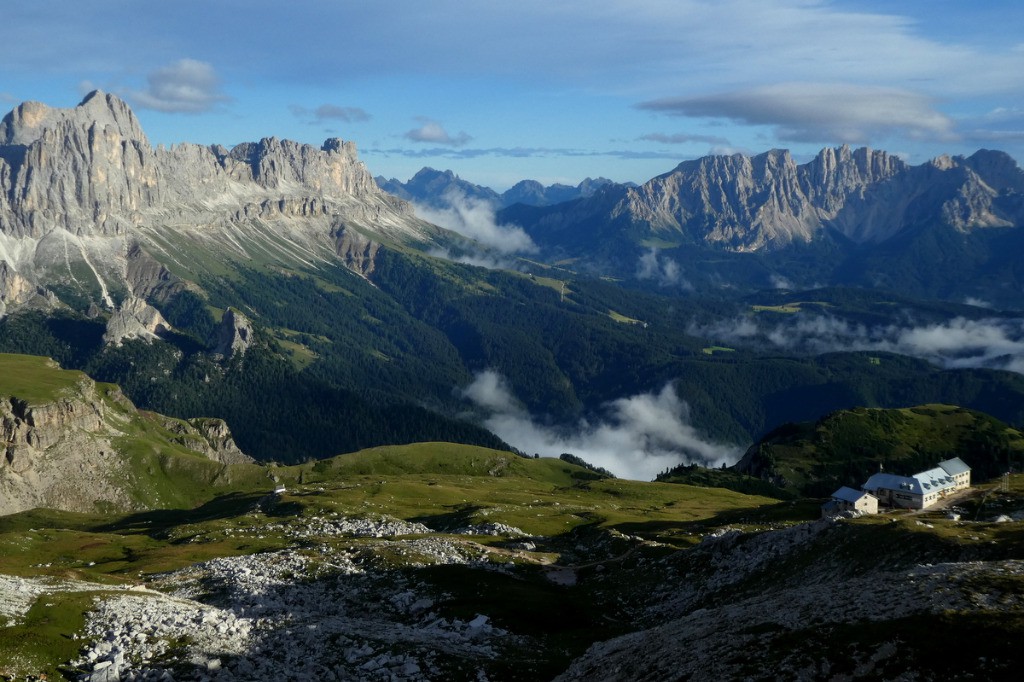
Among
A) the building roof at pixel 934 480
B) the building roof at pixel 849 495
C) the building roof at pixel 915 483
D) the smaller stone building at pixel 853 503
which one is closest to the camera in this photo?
the smaller stone building at pixel 853 503

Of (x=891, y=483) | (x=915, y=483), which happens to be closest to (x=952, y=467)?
(x=891, y=483)

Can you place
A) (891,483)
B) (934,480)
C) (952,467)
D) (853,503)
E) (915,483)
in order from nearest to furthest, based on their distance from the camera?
1. (853,503)
2. (915,483)
3. (891,483)
4. (934,480)
5. (952,467)

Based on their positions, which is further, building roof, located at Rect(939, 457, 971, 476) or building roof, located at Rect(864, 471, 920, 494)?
building roof, located at Rect(939, 457, 971, 476)

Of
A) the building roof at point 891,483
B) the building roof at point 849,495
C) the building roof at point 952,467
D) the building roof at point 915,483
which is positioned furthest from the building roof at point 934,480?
the building roof at point 849,495

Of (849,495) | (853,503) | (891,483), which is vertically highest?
(849,495)

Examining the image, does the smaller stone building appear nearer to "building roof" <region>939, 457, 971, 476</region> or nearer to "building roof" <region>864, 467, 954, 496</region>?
"building roof" <region>864, 467, 954, 496</region>

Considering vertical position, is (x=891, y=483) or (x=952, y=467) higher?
(x=891, y=483)

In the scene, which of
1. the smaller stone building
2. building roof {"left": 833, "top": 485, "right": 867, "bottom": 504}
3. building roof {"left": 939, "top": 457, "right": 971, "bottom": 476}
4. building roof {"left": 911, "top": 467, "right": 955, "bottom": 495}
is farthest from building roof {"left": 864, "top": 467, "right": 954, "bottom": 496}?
building roof {"left": 833, "top": 485, "right": 867, "bottom": 504}

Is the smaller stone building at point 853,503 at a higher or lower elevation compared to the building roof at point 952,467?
higher

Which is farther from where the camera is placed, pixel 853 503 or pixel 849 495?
pixel 849 495

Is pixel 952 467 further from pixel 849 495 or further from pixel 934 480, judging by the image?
pixel 849 495

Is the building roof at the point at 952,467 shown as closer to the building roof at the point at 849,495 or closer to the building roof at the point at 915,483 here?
the building roof at the point at 915,483

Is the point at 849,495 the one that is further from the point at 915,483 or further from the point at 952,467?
the point at 952,467

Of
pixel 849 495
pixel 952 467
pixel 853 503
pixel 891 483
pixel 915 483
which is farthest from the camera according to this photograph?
pixel 952 467
